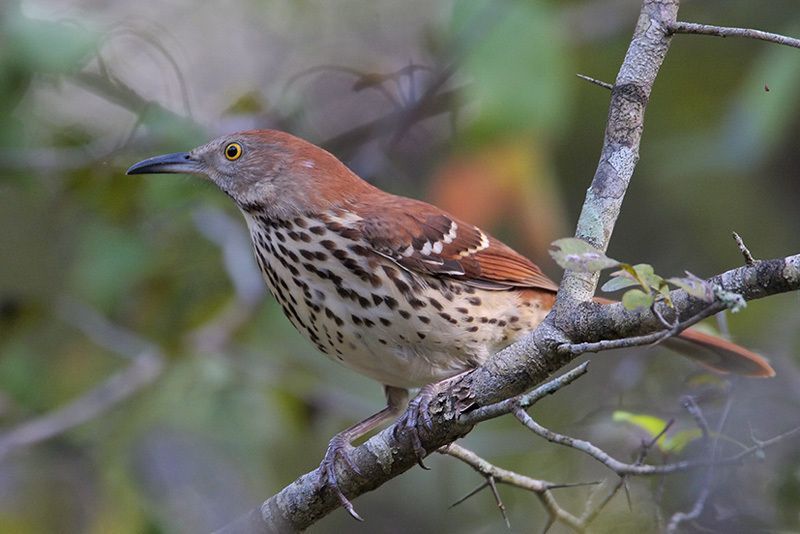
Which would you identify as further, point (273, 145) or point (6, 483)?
point (6, 483)

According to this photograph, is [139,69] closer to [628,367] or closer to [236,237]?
[236,237]

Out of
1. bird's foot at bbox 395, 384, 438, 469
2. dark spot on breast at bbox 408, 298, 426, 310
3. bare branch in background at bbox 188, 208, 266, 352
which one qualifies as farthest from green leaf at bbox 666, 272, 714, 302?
bare branch in background at bbox 188, 208, 266, 352

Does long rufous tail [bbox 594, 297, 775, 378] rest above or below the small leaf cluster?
below

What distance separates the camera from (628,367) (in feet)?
15.4

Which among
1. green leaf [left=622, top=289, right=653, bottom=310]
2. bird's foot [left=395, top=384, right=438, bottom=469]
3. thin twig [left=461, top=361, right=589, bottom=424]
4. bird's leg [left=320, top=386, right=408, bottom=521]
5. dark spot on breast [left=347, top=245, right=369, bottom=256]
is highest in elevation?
dark spot on breast [left=347, top=245, right=369, bottom=256]

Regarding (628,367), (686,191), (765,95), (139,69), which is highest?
(139,69)

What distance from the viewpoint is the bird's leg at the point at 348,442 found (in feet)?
10.3

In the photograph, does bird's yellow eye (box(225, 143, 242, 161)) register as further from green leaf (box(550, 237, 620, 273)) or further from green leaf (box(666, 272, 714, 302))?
green leaf (box(666, 272, 714, 302))

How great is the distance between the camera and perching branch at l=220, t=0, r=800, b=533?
2.55 metres

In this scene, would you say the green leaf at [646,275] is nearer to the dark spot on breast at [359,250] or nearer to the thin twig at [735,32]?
the thin twig at [735,32]

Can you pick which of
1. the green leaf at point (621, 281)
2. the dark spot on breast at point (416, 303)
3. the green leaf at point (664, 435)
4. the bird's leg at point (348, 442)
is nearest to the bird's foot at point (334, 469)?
the bird's leg at point (348, 442)

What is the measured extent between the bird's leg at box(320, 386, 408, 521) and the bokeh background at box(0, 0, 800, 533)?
0.58 m

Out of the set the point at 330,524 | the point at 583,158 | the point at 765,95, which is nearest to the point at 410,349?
the point at 765,95

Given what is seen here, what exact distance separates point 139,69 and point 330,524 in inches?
119
